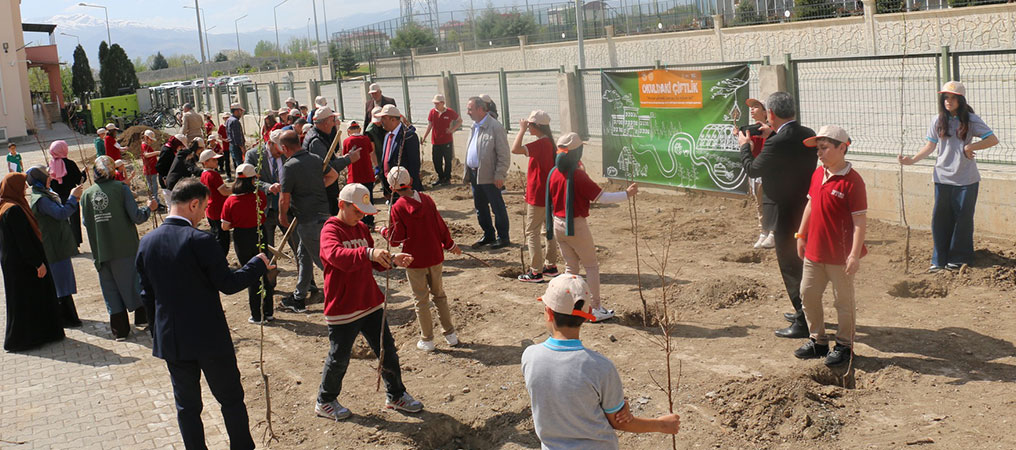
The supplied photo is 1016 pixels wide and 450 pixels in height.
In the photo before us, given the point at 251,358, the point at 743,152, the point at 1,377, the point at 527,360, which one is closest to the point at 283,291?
the point at 251,358

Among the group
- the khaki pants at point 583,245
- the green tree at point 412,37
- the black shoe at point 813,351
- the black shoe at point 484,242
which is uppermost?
the green tree at point 412,37

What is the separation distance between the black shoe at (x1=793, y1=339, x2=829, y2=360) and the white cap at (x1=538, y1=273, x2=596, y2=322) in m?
3.51

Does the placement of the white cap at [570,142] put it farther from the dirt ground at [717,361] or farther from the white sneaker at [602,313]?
the dirt ground at [717,361]

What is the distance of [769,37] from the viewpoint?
3206 cm

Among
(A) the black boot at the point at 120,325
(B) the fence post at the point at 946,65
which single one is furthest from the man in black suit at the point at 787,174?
(A) the black boot at the point at 120,325

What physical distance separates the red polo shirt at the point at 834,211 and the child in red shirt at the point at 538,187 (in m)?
3.18

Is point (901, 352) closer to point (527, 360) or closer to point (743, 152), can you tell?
point (743, 152)

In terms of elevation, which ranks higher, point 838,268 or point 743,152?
point 743,152

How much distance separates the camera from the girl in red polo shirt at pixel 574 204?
25.3 feet

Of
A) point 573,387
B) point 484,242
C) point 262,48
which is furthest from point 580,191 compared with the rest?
point 262,48

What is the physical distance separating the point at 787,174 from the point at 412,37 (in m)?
65.6

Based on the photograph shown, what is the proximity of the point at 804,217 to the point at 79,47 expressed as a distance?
6650 cm

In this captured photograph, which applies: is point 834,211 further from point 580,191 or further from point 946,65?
point 946,65

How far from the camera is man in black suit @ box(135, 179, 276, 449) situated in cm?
523
